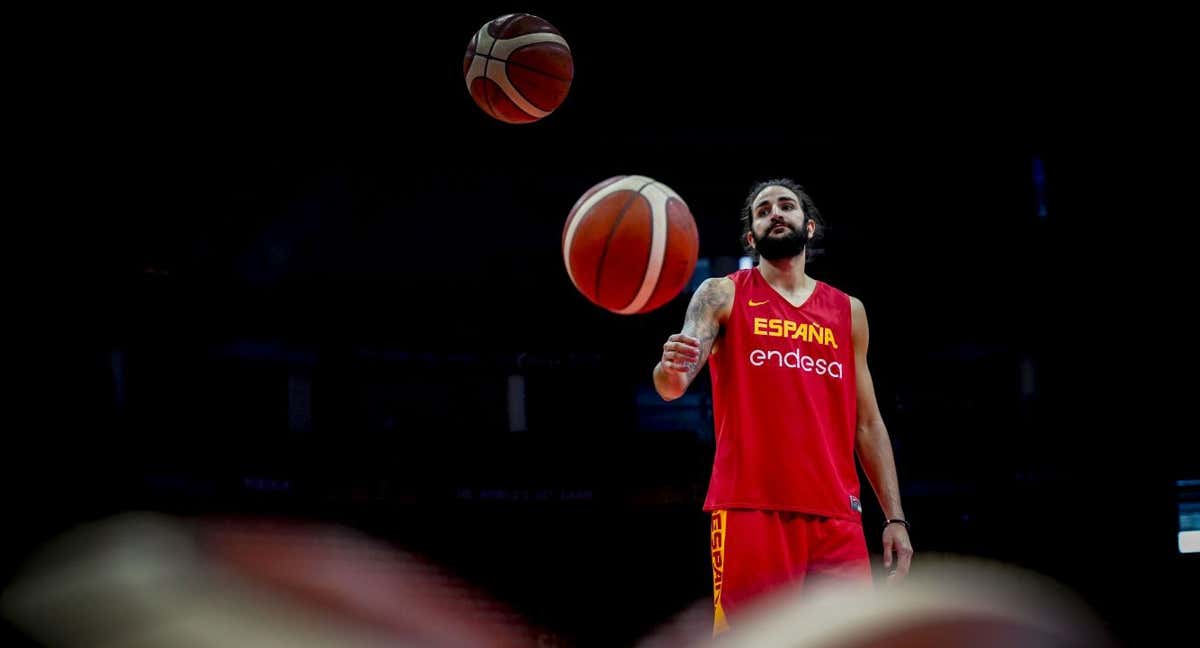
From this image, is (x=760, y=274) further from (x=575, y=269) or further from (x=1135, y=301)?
(x=1135, y=301)

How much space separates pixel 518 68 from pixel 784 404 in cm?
190

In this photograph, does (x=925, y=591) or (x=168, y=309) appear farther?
(x=168, y=309)

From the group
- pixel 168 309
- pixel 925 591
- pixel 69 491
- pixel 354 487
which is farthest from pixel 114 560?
pixel 925 591

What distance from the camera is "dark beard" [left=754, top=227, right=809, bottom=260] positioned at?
2.90 meters

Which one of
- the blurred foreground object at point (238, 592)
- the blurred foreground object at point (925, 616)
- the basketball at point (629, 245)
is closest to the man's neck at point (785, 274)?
the basketball at point (629, 245)

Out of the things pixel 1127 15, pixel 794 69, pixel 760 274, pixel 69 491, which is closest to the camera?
pixel 760 274

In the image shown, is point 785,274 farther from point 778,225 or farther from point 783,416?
point 783,416

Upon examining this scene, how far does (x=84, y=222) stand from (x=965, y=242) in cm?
606

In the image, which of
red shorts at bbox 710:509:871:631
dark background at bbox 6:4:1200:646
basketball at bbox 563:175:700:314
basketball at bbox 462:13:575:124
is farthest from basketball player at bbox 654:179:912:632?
dark background at bbox 6:4:1200:646

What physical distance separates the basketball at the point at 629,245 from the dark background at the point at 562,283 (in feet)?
10.1

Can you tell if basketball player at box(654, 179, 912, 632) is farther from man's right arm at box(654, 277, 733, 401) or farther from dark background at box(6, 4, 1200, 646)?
dark background at box(6, 4, 1200, 646)

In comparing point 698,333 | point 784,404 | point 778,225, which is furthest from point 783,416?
point 778,225

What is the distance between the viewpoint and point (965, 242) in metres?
7.51

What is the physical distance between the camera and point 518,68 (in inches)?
156
